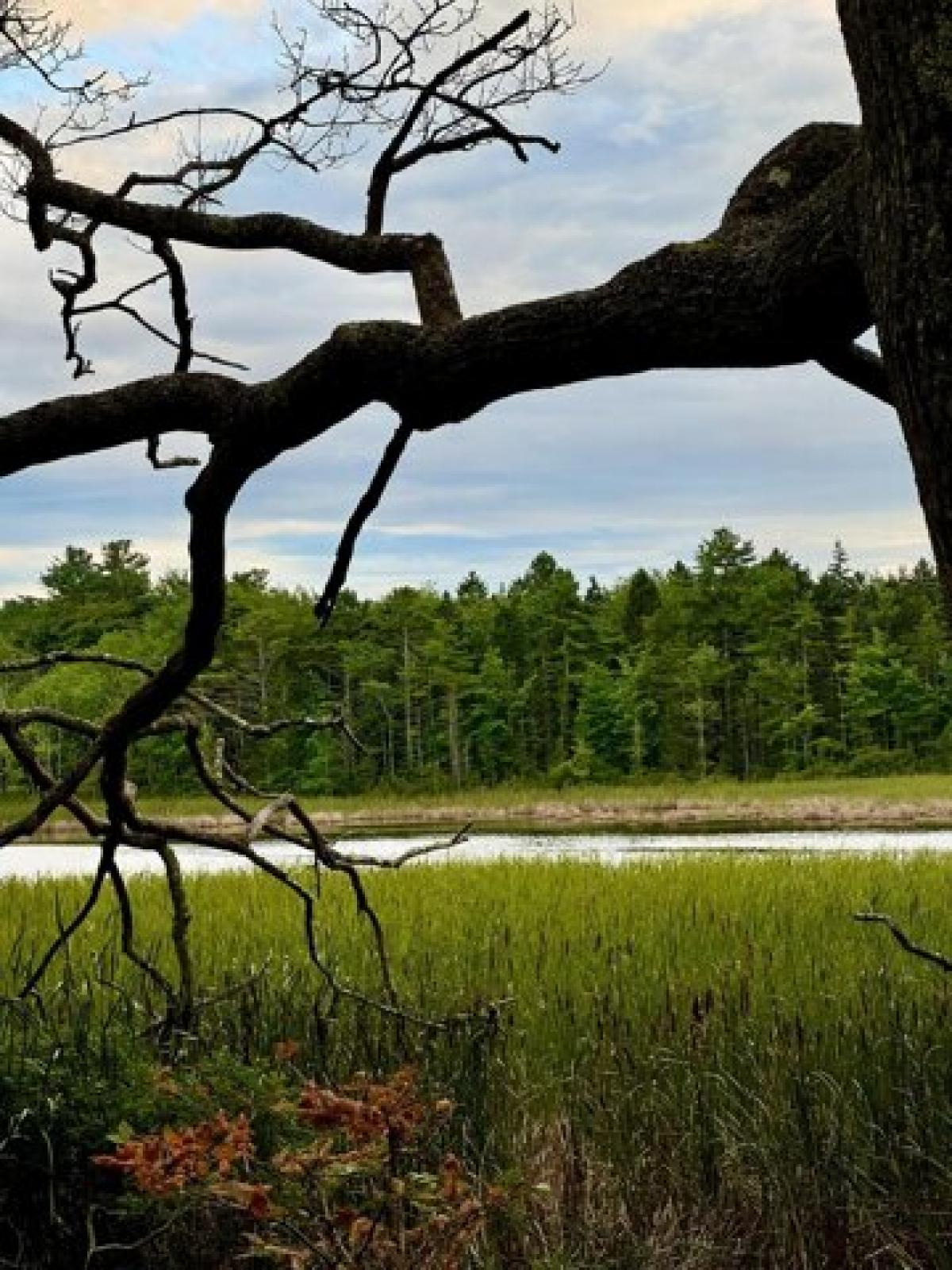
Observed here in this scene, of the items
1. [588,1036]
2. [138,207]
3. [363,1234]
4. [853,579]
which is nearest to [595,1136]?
[588,1036]

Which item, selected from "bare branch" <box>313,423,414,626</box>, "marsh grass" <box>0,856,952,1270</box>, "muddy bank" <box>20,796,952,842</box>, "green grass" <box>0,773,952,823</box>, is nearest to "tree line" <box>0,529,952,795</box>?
"green grass" <box>0,773,952,823</box>

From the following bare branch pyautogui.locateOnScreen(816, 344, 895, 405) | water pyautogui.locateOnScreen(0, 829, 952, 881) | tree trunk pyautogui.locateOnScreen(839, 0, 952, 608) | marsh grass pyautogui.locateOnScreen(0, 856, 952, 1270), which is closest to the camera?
tree trunk pyautogui.locateOnScreen(839, 0, 952, 608)

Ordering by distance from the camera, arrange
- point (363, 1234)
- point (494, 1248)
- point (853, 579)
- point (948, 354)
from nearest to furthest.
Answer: point (948, 354) < point (363, 1234) < point (494, 1248) < point (853, 579)

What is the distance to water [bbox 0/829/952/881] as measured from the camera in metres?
22.9

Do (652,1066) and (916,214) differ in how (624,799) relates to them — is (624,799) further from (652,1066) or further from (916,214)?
(916,214)

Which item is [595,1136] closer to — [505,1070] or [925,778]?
[505,1070]

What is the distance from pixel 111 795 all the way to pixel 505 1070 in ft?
5.87

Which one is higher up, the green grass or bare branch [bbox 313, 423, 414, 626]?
bare branch [bbox 313, 423, 414, 626]

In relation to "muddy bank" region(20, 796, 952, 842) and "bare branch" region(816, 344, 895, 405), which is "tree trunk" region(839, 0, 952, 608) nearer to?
"bare branch" region(816, 344, 895, 405)

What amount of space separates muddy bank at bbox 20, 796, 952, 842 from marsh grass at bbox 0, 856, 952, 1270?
25.4 meters

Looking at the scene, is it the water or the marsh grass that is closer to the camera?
the marsh grass

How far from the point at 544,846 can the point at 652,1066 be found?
20759mm

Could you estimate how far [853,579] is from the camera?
2808 inches

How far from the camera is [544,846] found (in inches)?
1022
